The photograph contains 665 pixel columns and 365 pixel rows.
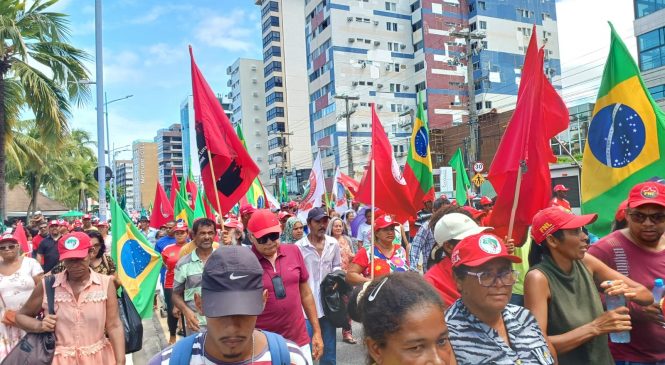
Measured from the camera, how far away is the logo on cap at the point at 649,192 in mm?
3048

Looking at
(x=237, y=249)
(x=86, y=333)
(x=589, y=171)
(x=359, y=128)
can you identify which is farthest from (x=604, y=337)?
(x=359, y=128)

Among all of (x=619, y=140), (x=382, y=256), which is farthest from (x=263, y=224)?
(x=619, y=140)

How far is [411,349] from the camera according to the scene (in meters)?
1.64

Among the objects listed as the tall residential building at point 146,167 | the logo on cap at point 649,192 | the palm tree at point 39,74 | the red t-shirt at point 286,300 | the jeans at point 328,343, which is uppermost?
the tall residential building at point 146,167

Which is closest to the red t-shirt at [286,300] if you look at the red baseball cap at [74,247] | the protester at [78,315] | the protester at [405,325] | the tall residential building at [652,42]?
the protester at [78,315]

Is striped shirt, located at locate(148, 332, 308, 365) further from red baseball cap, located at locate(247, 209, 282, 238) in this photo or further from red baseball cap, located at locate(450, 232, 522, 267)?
red baseball cap, located at locate(247, 209, 282, 238)

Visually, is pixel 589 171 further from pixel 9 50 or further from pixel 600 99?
pixel 9 50

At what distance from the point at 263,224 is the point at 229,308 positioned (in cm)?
200

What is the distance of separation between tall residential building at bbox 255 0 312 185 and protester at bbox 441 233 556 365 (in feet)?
232

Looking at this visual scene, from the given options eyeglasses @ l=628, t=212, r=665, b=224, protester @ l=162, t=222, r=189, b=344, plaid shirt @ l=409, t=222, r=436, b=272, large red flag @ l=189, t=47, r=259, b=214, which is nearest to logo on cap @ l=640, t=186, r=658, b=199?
eyeglasses @ l=628, t=212, r=665, b=224

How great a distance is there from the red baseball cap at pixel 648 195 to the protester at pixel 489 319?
124 cm

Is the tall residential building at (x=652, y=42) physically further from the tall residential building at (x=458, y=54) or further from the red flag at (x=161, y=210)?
the tall residential building at (x=458, y=54)

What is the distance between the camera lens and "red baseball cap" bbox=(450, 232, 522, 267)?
227 centimetres

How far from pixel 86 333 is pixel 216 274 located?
216 cm
